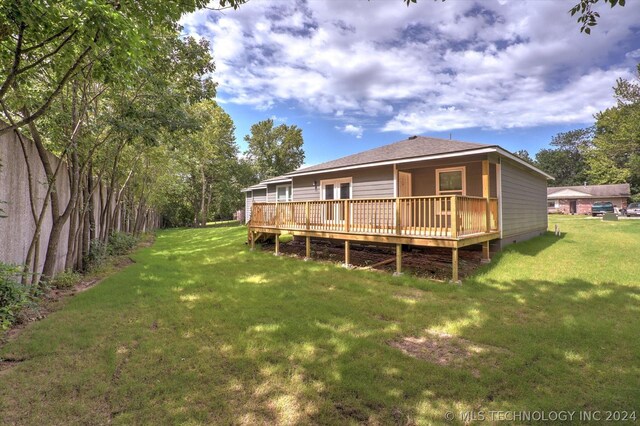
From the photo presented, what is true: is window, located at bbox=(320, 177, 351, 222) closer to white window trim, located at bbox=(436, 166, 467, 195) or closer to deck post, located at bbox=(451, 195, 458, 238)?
white window trim, located at bbox=(436, 166, 467, 195)

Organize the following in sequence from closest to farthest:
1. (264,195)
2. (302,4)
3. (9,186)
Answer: (9,186) < (302,4) < (264,195)

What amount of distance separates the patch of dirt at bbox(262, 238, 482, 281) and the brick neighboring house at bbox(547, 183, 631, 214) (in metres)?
42.7

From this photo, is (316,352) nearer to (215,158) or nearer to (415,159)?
(415,159)

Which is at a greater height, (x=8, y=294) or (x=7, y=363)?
(x=8, y=294)

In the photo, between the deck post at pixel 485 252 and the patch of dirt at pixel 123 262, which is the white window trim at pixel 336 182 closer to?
the deck post at pixel 485 252

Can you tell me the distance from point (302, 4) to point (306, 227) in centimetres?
610

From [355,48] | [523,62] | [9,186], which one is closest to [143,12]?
[9,186]

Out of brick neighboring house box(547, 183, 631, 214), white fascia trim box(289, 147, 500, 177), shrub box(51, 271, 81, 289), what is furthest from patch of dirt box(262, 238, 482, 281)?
brick neighboring house box(547, 183, 631, 214)

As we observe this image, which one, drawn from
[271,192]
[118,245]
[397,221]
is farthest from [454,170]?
[271,192]

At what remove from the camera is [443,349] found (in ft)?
11.9

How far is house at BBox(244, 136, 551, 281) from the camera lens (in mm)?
7496

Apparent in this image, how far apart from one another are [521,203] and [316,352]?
1047cm

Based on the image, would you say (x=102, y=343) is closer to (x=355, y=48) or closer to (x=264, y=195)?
(x=355, y=48)

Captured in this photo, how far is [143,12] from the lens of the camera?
10.7 ft
